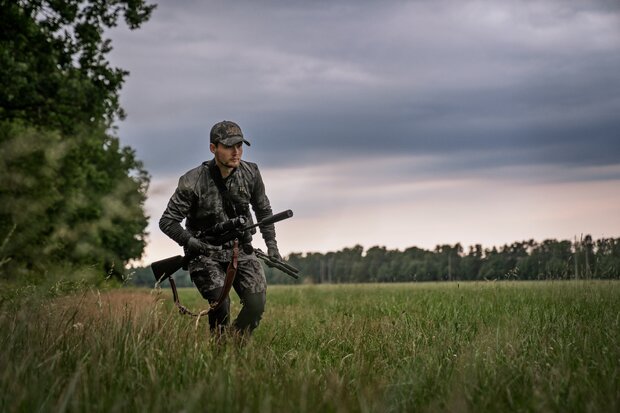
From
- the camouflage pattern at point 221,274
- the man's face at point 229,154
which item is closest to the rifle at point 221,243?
the camouflage pattern at point 221,274

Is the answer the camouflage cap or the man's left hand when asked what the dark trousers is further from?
the camouflage cap

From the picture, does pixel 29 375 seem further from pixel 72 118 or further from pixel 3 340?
pixel 72 118

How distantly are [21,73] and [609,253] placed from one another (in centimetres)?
1280

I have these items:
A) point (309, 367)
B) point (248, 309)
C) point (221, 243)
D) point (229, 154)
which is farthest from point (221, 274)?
point (309, 367)

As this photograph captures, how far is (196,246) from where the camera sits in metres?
6.59

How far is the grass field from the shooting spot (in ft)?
11.6

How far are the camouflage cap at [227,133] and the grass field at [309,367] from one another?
153cm

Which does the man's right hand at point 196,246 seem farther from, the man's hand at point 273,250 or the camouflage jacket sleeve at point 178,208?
the man's hand at point 273,250

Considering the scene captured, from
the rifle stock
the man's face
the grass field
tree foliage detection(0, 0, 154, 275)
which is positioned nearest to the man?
the man's face

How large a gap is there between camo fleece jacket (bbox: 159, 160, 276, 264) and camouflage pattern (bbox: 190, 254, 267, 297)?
87 mm

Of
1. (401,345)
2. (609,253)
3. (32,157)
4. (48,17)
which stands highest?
(48,17)

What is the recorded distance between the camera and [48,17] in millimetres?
17266

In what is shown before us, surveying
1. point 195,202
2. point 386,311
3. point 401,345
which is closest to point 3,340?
point 195,202

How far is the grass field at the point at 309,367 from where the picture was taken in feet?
11.6
